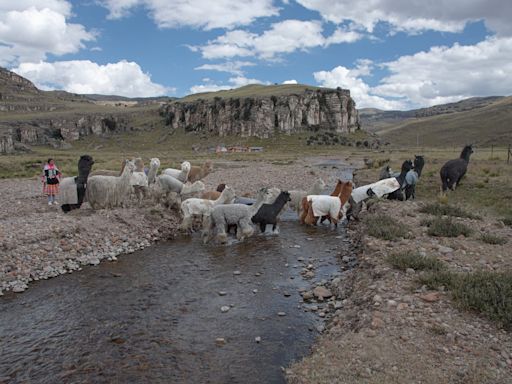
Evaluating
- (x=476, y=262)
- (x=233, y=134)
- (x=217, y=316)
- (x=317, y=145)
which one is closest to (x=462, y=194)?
(x=476, y=262)

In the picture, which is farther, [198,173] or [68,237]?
[198,173]

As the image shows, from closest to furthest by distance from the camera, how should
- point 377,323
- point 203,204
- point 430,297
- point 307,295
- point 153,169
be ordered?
point 377,323 < point 430,297 < point 307,295 < point 203,204 < point 153,169

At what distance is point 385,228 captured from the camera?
1109 cm

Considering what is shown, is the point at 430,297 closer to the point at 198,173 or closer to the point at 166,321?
the point at 166,321

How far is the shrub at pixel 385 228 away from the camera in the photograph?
10.7m

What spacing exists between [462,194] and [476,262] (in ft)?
34.4

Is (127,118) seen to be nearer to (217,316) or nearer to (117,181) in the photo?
(117,181)

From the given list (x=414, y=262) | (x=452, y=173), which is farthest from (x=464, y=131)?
(x=414, y=262)

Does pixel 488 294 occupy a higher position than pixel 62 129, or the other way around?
pixel 62 129

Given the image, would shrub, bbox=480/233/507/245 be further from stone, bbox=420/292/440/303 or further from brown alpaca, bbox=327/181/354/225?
brown alpaca, bbox=327/181/354/225

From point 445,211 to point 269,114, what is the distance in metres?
109

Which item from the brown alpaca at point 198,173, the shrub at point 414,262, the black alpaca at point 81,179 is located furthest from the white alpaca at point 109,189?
the shrub at point 414,262

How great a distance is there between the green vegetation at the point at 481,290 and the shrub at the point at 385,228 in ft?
10.5

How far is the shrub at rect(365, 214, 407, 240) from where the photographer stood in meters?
10.7
